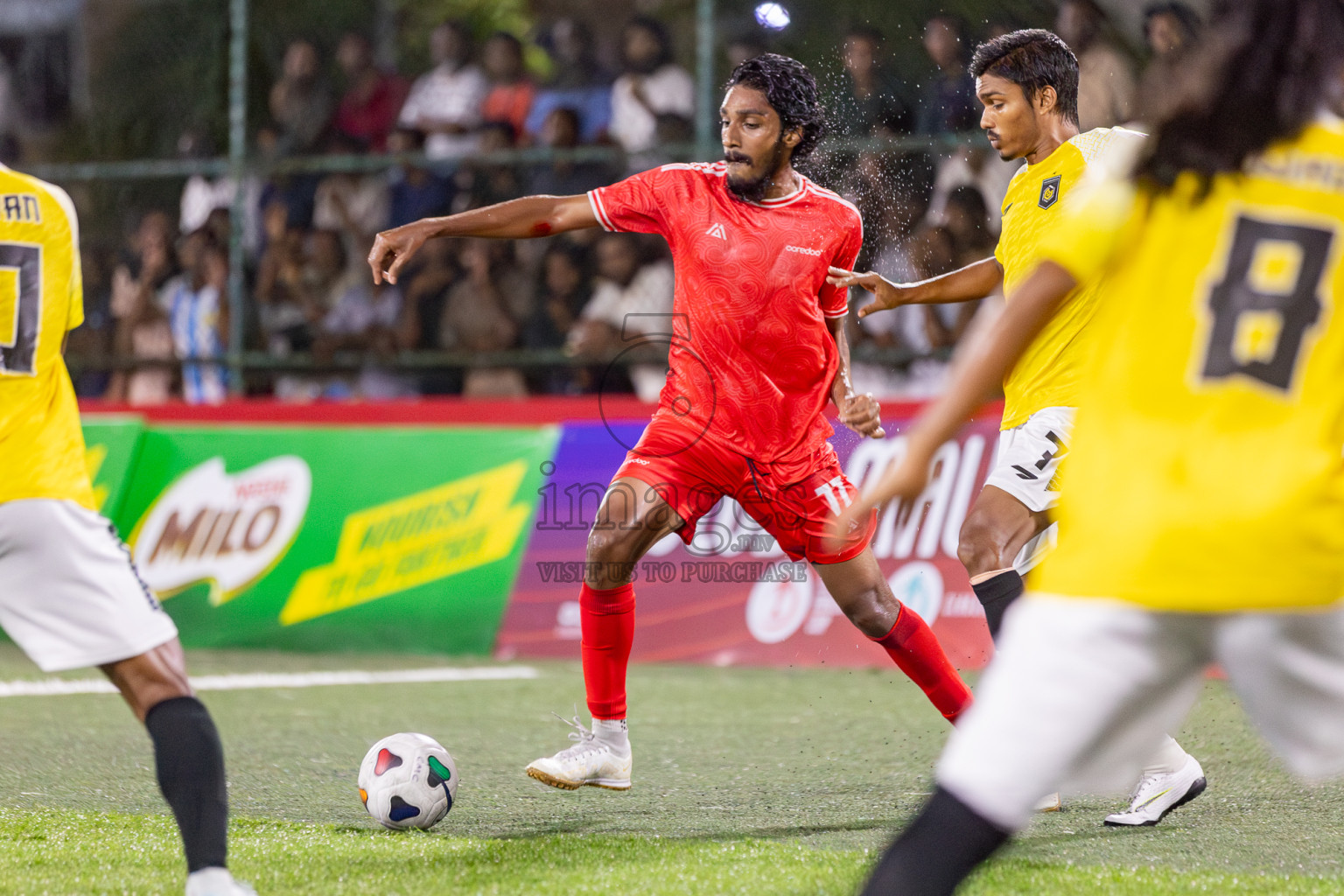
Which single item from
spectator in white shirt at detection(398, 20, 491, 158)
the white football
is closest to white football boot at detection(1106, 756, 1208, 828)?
the white football

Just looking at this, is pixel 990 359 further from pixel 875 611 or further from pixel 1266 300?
pixel 875 611

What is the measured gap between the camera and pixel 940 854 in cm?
217

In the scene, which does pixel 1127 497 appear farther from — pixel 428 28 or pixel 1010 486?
pixel 428 28

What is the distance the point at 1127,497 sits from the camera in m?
2.19

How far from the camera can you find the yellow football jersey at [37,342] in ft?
11.0

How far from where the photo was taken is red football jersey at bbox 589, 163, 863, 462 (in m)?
4.94

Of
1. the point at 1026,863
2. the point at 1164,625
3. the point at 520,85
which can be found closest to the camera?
the point at 1164,625

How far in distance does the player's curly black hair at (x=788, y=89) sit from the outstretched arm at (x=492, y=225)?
2.22ft

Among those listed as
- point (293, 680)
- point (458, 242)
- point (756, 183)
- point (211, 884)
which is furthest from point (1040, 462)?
point (458, 242)

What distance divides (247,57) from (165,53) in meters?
0.93

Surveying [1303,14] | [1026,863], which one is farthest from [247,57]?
[1303,14]

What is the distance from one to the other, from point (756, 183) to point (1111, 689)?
3131 mm

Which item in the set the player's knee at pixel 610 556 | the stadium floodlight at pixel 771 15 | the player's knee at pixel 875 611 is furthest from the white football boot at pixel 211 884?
the stadium floodlight at pixel 771 15

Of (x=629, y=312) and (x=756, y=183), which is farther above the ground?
(x=756, y=183)
